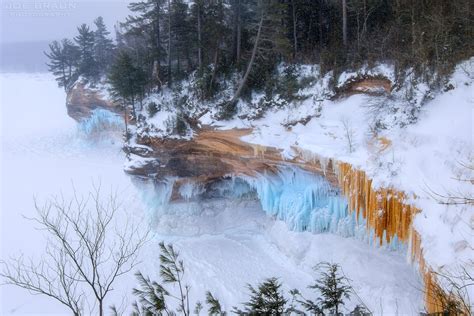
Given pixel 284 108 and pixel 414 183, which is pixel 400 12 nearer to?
pixel 284 108

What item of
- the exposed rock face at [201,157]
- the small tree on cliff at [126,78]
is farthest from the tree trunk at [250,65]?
the small tree on cliff at [126,78]

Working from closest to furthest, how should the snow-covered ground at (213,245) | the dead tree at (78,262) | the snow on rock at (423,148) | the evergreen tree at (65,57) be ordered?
the dead tree at (78,262), the snow on rock at (423,148), the snow-covered ground at (213,245), the evergreen tree at (65,57)

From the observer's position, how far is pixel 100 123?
26.3m

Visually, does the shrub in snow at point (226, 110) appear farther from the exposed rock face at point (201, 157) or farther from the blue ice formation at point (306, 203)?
the blue ice formation at point (306, 203)

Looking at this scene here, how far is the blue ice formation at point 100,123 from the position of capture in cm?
2462

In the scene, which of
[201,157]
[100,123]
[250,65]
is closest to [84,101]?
[100,123]

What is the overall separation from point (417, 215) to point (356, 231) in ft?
13.9

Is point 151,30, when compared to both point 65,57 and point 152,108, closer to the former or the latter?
point 152,108

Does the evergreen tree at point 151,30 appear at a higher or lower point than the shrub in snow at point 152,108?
higher

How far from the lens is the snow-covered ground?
1052 centimetres

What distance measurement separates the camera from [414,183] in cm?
819

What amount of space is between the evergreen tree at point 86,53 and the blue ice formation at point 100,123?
2820mm

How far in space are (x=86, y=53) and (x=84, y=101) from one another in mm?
3752

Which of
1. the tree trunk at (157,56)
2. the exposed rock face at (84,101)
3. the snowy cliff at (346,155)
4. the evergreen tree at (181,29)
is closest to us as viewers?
the snowy cliff at (346,155)
